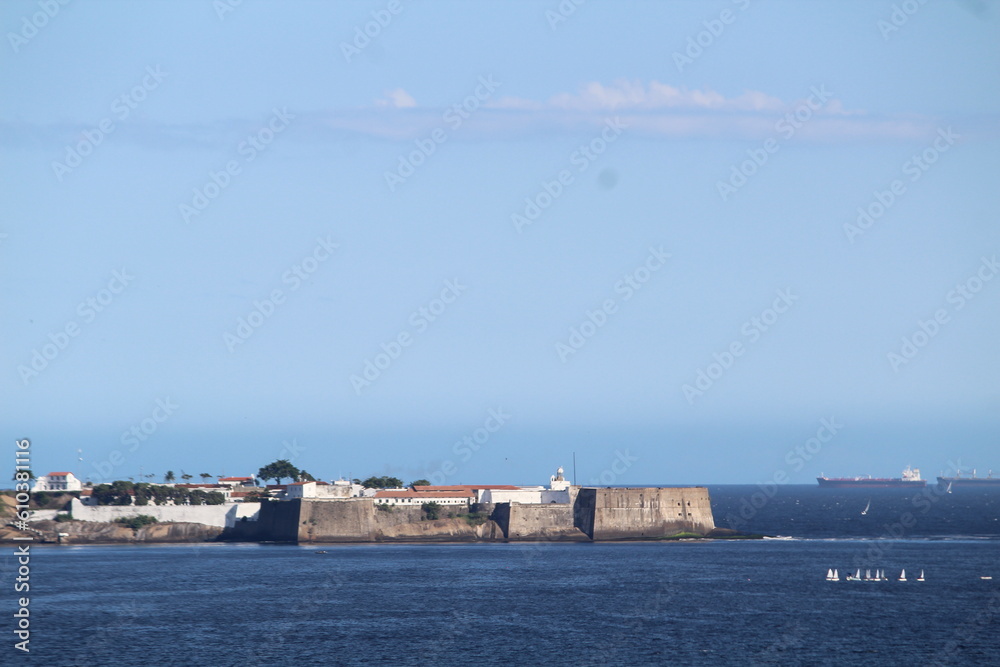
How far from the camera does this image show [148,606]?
63.6 m

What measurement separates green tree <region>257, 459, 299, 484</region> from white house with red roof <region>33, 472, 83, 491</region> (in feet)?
56.5

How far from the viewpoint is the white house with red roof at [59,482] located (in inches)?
4451

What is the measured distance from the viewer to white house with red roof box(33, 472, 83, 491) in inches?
4451

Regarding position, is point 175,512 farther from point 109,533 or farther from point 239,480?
point 239,480

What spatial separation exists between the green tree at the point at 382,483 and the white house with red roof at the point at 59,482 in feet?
89.5

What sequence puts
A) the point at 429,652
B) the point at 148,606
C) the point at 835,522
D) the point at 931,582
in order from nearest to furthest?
the point at 429,652, the point at 148,606, the point at 931,582, the point at 835,522

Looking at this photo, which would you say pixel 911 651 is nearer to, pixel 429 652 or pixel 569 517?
pixel 429 652

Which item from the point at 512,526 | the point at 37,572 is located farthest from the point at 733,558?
the point at 37,572

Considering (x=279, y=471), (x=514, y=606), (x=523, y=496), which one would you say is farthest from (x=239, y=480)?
(x=514, y=606)

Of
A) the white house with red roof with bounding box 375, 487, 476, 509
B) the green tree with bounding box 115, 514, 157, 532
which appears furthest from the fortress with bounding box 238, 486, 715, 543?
the green tree with bounding box 115, 514, 157, 532

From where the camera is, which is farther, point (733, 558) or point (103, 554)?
point (103, 554)

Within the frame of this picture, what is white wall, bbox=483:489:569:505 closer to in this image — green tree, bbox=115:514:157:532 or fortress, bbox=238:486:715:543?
fortress, bbox=238:486:715:543

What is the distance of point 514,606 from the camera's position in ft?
205

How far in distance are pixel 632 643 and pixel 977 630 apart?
16.4m
